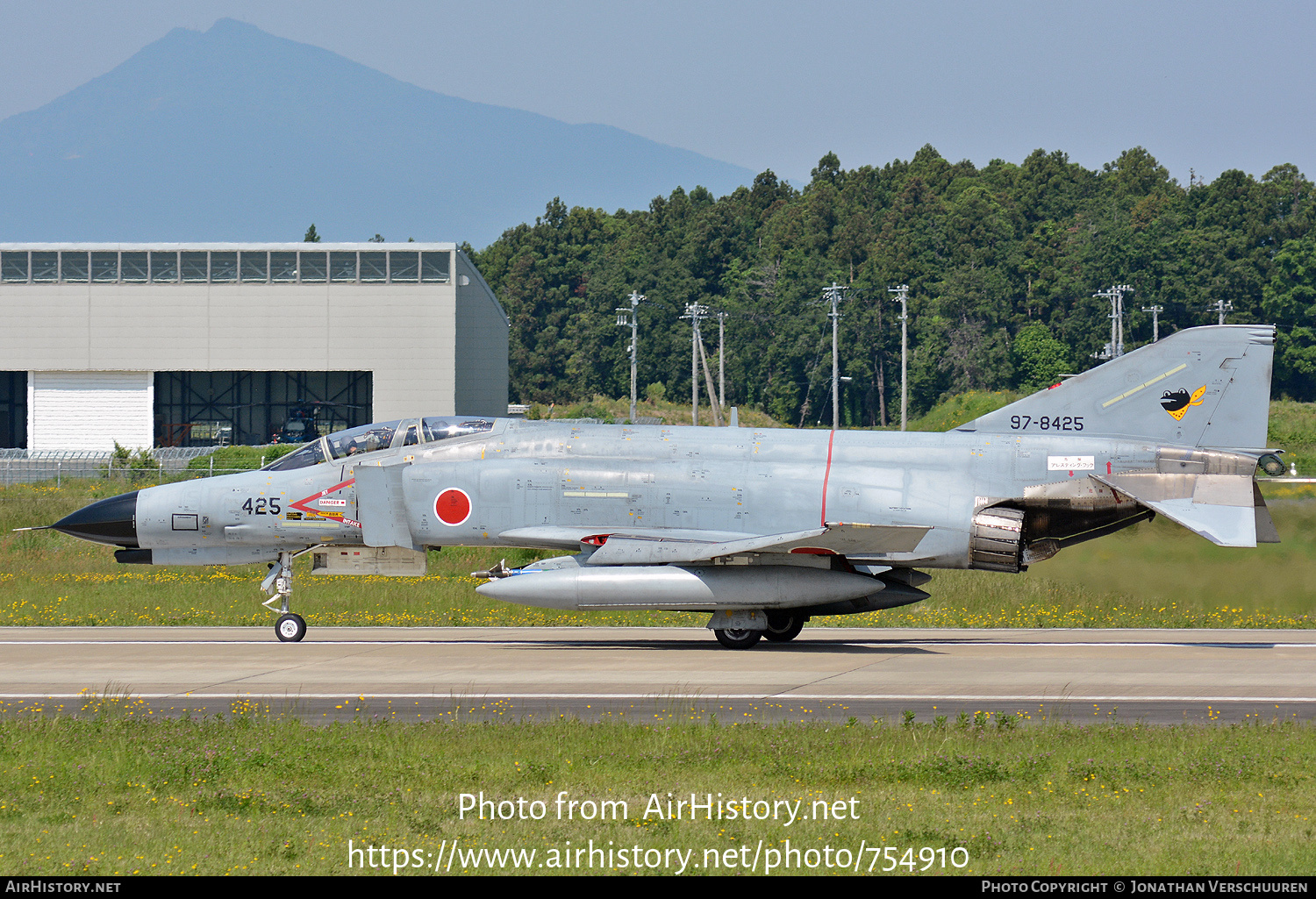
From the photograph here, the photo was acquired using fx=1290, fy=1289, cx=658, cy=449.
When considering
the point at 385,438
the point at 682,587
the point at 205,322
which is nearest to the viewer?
the point at 682,587

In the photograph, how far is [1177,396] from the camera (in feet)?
61.3

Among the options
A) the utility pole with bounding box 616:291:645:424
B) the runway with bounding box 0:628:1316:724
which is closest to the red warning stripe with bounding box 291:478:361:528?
the runway with bounding box 0:628:1316:724

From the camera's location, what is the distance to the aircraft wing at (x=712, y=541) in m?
17.3

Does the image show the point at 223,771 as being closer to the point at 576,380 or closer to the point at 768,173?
the point at 576,380

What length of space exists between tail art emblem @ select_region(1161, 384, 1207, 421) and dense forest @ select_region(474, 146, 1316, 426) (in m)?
80.7

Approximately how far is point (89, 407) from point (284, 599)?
5585 centimetres

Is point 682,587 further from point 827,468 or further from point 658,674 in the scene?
point 827,468

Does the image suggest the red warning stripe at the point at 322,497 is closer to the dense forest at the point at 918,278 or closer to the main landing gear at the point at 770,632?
the main landing gear at the point at 770,632

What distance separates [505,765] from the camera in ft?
Result: 33.6

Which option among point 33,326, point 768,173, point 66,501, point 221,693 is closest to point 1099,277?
point 768,173

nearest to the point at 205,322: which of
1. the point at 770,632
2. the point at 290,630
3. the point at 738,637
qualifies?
the point at 290,630

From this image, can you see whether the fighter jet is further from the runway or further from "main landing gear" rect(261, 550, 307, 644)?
the runway

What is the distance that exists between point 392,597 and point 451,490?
6.79m

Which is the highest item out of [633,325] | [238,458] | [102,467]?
[633,325]
